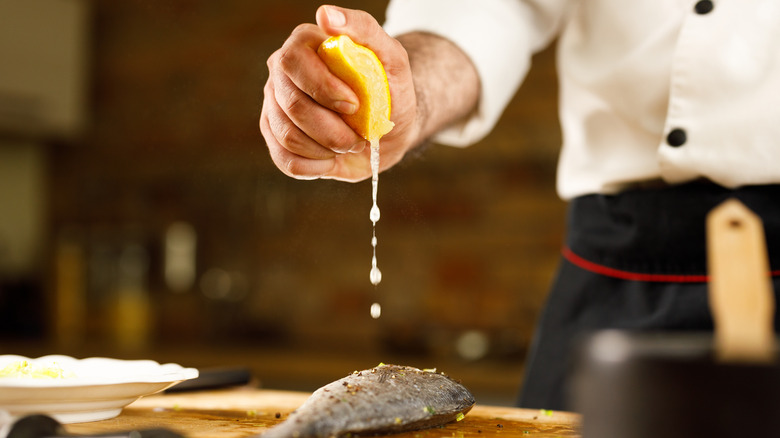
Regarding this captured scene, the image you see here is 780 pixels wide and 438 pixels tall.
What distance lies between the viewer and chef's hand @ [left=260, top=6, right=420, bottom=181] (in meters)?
0.91

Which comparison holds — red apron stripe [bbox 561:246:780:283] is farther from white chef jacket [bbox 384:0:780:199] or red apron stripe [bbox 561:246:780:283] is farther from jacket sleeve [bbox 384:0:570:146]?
jacket sleeve [bbox 384:0:570:146]

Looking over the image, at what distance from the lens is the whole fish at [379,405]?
0.73 m

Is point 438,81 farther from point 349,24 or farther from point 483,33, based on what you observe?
point 349,24

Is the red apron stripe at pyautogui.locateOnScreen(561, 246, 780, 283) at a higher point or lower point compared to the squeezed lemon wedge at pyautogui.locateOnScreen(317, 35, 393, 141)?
lower

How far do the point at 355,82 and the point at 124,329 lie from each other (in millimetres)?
3658

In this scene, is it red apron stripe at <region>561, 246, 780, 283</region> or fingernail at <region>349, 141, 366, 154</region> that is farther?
red apron stripe at <region>561, 246, 780, 283</region>

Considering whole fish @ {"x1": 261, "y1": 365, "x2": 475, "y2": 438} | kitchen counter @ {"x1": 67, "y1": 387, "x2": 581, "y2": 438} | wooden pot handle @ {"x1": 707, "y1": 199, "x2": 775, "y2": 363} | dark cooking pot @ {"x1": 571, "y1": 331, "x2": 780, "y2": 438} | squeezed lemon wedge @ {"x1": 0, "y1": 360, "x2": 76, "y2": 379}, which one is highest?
wooden pot handle @ {"x1": 707, "y1": 199, "x2": 775, "y2": 363}

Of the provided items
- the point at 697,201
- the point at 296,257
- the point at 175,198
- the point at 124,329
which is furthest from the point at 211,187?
the point at 697,201

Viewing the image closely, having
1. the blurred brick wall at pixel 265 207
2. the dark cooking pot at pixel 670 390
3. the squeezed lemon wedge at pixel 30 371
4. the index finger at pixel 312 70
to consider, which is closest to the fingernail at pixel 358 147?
the index finger at pixel 312 70

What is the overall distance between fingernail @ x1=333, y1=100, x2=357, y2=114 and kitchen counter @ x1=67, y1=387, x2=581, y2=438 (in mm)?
360

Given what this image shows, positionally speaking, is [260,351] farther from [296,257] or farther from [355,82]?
[355,82]

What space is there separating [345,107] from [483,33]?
487 mm

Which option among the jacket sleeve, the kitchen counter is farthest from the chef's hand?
the kitchen counter

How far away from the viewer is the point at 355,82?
0.91 m
